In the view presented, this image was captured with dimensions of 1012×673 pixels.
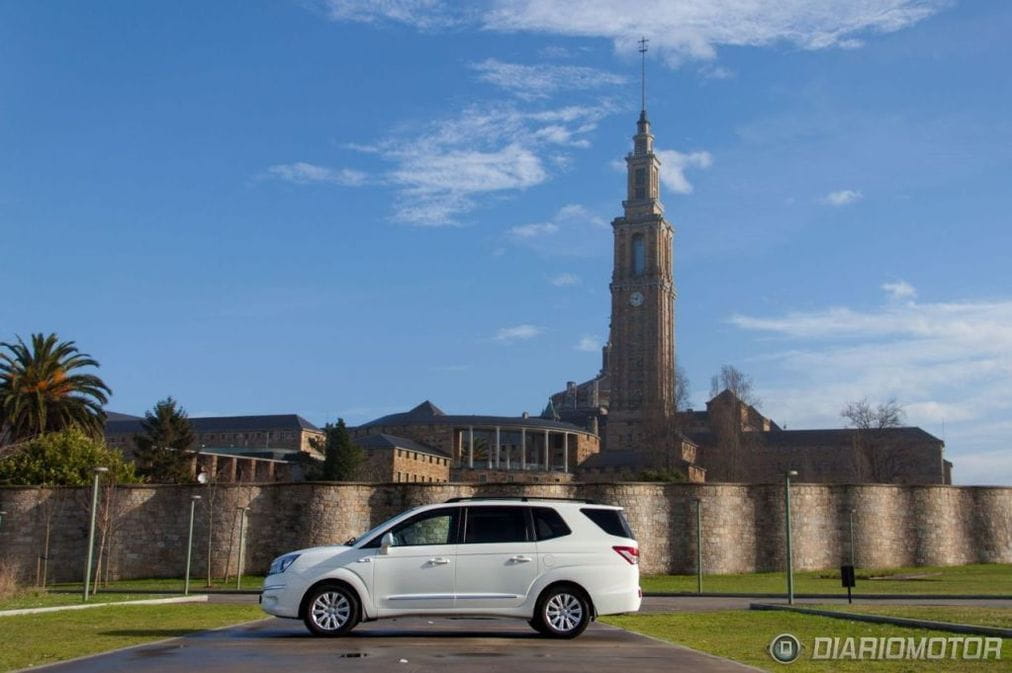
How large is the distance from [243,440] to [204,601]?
117 m

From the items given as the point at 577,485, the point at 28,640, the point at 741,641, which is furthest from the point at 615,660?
the point at 577,485

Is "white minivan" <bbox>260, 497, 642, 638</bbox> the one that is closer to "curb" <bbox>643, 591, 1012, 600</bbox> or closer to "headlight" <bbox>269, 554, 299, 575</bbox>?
"headlight" <bbox>269, 554, 299, 575</bbox>

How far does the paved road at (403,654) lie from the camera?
10969 millimetres

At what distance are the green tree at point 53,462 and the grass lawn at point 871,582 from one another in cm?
2968

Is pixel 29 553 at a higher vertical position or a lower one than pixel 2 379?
lower

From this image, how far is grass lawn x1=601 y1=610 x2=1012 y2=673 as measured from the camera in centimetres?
1134

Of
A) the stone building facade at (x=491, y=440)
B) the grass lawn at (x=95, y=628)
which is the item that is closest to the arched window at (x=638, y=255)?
the stone building facade at (x=491, y=440)

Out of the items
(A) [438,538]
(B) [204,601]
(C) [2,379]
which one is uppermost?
(C) [2,379]

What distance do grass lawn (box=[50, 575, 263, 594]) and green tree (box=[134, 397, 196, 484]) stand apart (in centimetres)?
3351

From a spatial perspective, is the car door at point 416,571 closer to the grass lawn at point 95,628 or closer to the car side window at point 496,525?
the car side window at point 496,525

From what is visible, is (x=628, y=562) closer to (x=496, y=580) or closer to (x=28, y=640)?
(x=496, y=580)

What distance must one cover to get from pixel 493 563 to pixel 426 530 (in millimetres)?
1038

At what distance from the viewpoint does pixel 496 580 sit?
14.6 meters

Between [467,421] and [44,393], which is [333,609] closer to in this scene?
[44,393]
